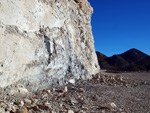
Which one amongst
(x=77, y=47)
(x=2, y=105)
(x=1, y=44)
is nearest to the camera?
(x=2, y=105)

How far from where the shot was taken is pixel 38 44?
16.0 ft

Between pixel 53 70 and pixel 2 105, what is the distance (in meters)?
2.88

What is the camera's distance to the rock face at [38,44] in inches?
150

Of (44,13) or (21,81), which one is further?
(44,13)

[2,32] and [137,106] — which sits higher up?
[2,32]

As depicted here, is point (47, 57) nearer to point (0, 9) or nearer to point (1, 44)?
point (1, 44)

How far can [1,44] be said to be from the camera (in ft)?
11.9

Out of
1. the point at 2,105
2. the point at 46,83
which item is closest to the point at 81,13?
the point at 46,83

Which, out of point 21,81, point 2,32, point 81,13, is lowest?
point 21,81

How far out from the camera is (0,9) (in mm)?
3682

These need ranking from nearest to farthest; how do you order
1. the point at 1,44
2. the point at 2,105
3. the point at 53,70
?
the point at 2,105 < the point at 1,44 < the point at 53,70

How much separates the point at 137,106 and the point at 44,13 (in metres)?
4.19

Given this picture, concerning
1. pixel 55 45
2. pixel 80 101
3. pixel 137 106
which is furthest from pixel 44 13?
pixel 137 106

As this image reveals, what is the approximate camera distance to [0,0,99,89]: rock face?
3.81 metres
